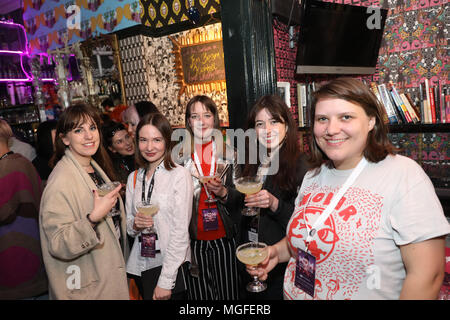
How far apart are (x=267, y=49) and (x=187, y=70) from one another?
2261 millimetres

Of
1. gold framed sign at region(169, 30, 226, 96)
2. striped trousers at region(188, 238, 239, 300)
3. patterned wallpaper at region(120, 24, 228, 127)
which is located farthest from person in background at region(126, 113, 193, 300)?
patterned wallpaper at region(120, 24, 228, 127)

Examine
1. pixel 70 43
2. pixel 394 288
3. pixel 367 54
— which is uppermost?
pixel 70 43

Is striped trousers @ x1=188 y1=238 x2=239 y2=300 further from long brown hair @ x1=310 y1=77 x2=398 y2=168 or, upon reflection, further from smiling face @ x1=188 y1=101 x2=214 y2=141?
long brown hair @ x1=310 y1=77 x2=398 y2=168

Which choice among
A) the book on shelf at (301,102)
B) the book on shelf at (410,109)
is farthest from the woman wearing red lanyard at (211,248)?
the book on shelf at (410,109)

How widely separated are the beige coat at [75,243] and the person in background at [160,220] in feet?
0.60

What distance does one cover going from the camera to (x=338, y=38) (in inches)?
135

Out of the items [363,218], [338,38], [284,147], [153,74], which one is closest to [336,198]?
[363,218]

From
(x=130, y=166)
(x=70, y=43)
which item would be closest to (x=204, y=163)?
(x=130, y=166)

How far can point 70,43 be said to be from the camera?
661cm

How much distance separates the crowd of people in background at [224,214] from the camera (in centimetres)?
121

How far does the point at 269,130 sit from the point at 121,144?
1.81 metres

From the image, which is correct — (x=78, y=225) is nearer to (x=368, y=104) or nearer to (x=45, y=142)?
(x=368, y=104)

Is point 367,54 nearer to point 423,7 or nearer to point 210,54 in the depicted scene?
point 423,7
